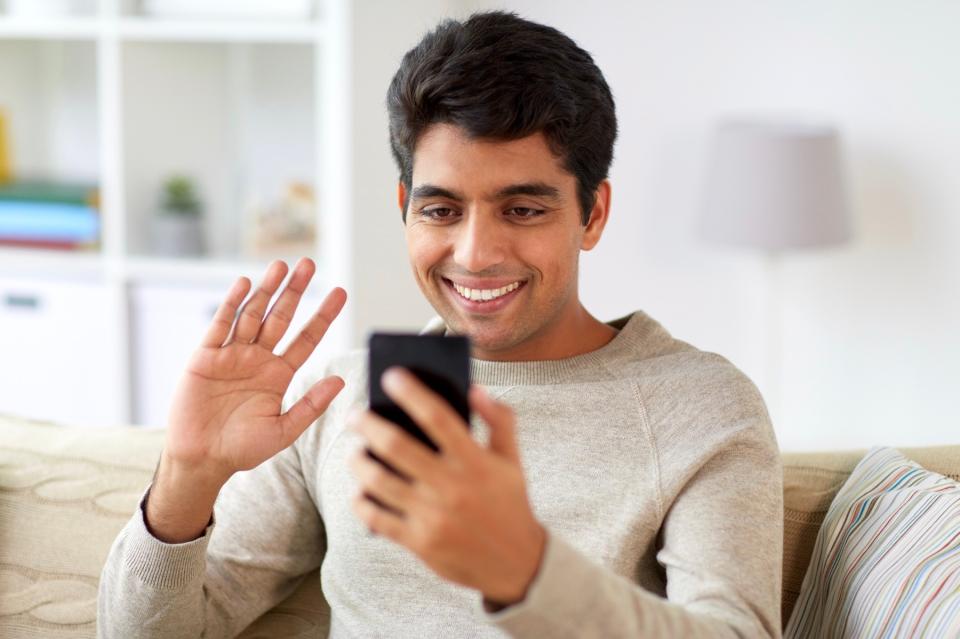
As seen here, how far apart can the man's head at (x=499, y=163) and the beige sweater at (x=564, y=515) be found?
0.34 ft

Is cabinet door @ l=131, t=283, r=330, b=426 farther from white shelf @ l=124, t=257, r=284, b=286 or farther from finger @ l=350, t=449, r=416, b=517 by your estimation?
finger @ l=350, t=449, r=416, b=517

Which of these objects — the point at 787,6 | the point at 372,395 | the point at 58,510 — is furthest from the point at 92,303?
the point at 372,395

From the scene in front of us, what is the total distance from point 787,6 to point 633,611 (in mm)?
2325

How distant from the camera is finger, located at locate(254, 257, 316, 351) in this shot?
128 cm

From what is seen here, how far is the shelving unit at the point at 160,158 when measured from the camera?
117 inches

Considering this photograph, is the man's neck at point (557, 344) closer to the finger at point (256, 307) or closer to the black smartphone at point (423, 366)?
the finger at point (256, 307)

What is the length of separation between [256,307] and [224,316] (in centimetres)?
4

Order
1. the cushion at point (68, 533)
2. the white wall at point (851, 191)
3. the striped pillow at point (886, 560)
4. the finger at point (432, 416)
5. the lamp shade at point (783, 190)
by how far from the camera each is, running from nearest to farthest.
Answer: the finger at point (432, 416)
the striped pillow at point (886, 560)
the cushion at point (68, 533)
the lamp shade at point (783, 190)
the white wall at point (851, 191)

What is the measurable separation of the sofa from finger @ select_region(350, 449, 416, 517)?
0.69m

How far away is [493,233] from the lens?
4.24 feet

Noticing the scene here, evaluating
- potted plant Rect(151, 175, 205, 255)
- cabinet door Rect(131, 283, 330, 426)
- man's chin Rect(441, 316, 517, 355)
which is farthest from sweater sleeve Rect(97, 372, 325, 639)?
potted plant Rect(151, 175, 205, 255)

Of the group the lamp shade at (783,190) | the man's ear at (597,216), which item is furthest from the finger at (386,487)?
the lamp shade at (783,190)

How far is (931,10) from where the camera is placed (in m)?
2.79

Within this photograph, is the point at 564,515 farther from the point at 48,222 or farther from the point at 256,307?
the point at 48,222
